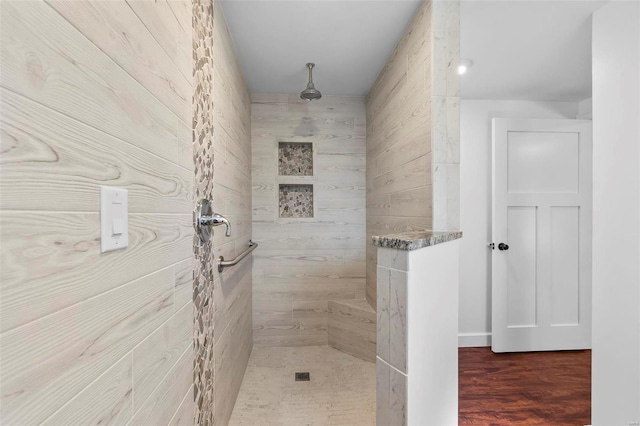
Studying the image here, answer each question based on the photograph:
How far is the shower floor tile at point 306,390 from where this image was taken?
181 centimetres

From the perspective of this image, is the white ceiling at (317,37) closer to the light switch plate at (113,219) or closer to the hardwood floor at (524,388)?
the light switch plate at (113,219)

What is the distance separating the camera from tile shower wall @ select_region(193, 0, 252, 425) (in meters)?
1.25

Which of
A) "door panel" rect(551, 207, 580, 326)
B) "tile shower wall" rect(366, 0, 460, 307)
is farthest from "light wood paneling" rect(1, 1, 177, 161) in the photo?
"door panel" rect(551, 207, 580, 326)

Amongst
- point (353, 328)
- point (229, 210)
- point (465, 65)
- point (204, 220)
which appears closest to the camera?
point (204, 220)

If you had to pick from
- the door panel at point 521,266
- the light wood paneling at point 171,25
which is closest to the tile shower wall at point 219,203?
the light wood paneling at point 171,25

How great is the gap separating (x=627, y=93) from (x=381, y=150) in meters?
1.35

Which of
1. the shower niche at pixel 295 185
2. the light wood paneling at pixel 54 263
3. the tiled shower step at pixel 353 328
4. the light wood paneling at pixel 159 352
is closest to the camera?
the light wood paneling at pixel 54 263

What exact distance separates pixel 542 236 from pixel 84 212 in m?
3.22

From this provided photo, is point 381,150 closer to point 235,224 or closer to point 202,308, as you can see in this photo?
point 235,224

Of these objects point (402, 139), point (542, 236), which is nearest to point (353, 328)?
point (402, 139)

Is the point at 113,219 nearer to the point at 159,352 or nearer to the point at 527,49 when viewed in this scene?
the point at 159,352

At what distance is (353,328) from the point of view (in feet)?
8.49

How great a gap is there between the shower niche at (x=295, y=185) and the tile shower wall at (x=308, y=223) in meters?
0.11

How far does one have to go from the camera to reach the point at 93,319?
553mm
